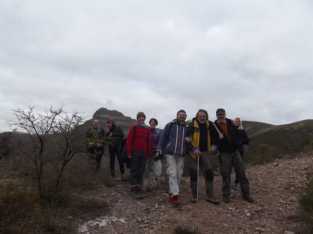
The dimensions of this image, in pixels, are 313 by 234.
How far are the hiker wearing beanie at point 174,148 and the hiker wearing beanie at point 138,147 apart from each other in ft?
1.98

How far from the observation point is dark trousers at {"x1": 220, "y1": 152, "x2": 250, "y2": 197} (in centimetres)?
786

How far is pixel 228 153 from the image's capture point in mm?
7902

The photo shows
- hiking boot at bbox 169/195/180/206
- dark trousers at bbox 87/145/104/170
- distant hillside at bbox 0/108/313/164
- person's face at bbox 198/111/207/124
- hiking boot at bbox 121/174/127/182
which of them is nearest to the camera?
hiking boot at bbox 169/195/180/206

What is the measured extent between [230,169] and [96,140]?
3.20m

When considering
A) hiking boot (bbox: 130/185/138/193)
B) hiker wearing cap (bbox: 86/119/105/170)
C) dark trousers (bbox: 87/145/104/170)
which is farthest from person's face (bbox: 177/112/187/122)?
dark trousers (bbox: 87/145/104/170)

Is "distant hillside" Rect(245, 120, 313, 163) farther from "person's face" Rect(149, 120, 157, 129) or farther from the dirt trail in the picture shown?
"person's face" Rect(149, 120, 157, 129)

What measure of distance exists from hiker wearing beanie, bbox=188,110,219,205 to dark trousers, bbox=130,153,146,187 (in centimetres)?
117

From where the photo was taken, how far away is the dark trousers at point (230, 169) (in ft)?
25.8

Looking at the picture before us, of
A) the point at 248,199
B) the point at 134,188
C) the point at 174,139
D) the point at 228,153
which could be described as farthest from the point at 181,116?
the point at 248,199

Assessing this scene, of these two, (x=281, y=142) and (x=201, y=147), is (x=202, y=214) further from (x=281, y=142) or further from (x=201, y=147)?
(x=281, y=142)

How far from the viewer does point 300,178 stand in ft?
31.8

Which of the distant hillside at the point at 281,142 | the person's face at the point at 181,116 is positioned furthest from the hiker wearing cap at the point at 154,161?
the distant hillside at the point at 281,142

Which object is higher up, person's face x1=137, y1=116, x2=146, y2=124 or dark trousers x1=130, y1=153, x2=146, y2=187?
person's face x1=137, y1=116, x2=146, y2=124

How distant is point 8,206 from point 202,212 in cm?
358
